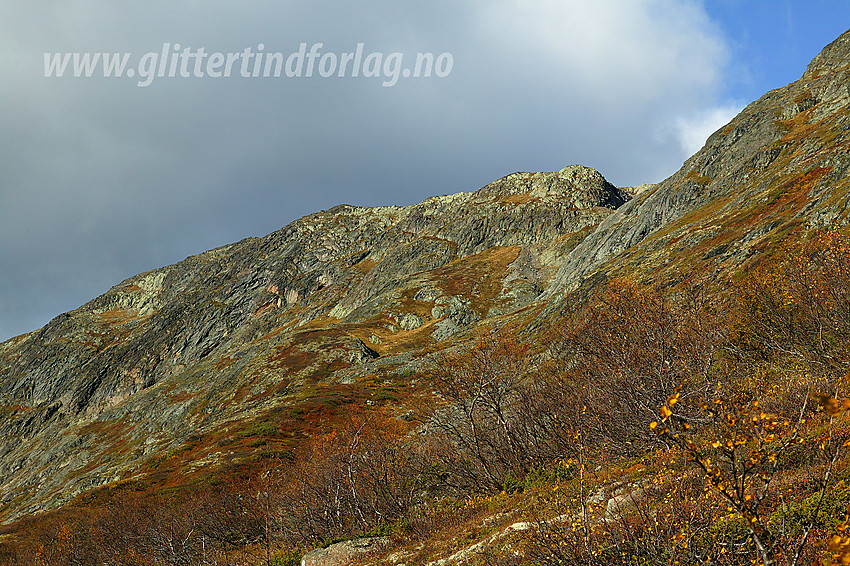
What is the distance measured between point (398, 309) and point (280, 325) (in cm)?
6539

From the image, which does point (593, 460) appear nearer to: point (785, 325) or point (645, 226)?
point (785, 325)

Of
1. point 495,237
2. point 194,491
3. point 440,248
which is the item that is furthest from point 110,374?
point 194,491

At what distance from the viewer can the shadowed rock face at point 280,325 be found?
90375mm

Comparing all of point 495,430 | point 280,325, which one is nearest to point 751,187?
point 495,430

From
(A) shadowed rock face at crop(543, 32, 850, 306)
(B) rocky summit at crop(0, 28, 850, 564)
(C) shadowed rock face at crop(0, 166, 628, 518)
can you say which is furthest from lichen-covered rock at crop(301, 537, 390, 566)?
(C) shadowed rock face at crop(0, 166, 628, 518)

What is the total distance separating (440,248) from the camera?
529 ft

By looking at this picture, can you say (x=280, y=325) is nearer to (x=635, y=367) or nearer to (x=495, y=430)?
(x=495, y=430)

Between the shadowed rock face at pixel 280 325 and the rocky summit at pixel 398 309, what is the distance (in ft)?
2.25

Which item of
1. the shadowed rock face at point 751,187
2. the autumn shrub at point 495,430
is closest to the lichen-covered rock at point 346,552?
the autumn shrub at point 495,430

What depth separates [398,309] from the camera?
116 meters

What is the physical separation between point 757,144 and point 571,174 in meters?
90.7

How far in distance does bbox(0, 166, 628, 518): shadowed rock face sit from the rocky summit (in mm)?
687

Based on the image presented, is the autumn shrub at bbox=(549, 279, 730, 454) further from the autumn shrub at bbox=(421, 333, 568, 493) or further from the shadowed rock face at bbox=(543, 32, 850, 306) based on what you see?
the shadowed rock face at bbox=(543, 32, 850, 306)

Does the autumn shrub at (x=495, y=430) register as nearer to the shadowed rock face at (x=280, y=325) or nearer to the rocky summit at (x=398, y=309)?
the rocky summit at (x=398, y=309)
